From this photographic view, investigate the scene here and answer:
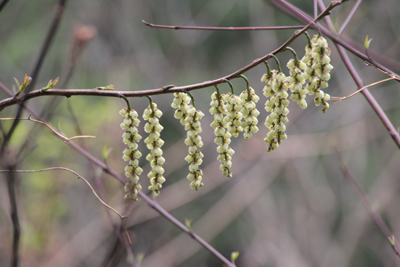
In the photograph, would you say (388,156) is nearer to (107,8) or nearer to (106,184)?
(106,184)

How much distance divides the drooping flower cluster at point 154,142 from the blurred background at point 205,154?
106 inches

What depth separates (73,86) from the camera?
6781 millimetres

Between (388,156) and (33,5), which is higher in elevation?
(33,5)

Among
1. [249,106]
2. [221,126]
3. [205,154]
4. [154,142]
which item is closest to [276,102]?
[249,106]

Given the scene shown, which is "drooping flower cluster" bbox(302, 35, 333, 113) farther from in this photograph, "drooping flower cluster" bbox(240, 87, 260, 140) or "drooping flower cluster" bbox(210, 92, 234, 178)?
"drooping flower cluster" bbox(210, 92, 234, 178)

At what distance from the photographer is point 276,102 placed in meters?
1.11

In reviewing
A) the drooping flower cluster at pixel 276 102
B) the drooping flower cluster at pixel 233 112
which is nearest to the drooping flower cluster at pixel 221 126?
the drooping flower cluster at pixel 233 112

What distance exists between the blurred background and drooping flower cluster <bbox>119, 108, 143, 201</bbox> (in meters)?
2.68

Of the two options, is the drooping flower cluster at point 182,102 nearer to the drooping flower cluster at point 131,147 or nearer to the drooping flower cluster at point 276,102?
the drooping flower cluster at point 131,147

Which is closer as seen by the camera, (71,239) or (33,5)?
(71,239)

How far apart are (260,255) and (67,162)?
140 inches

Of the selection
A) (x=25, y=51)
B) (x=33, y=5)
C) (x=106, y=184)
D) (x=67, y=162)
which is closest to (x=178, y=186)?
(x=106, y=184)

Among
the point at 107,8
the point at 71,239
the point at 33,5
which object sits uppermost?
the point at 33,5

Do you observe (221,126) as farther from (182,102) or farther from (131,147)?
(131,147)
